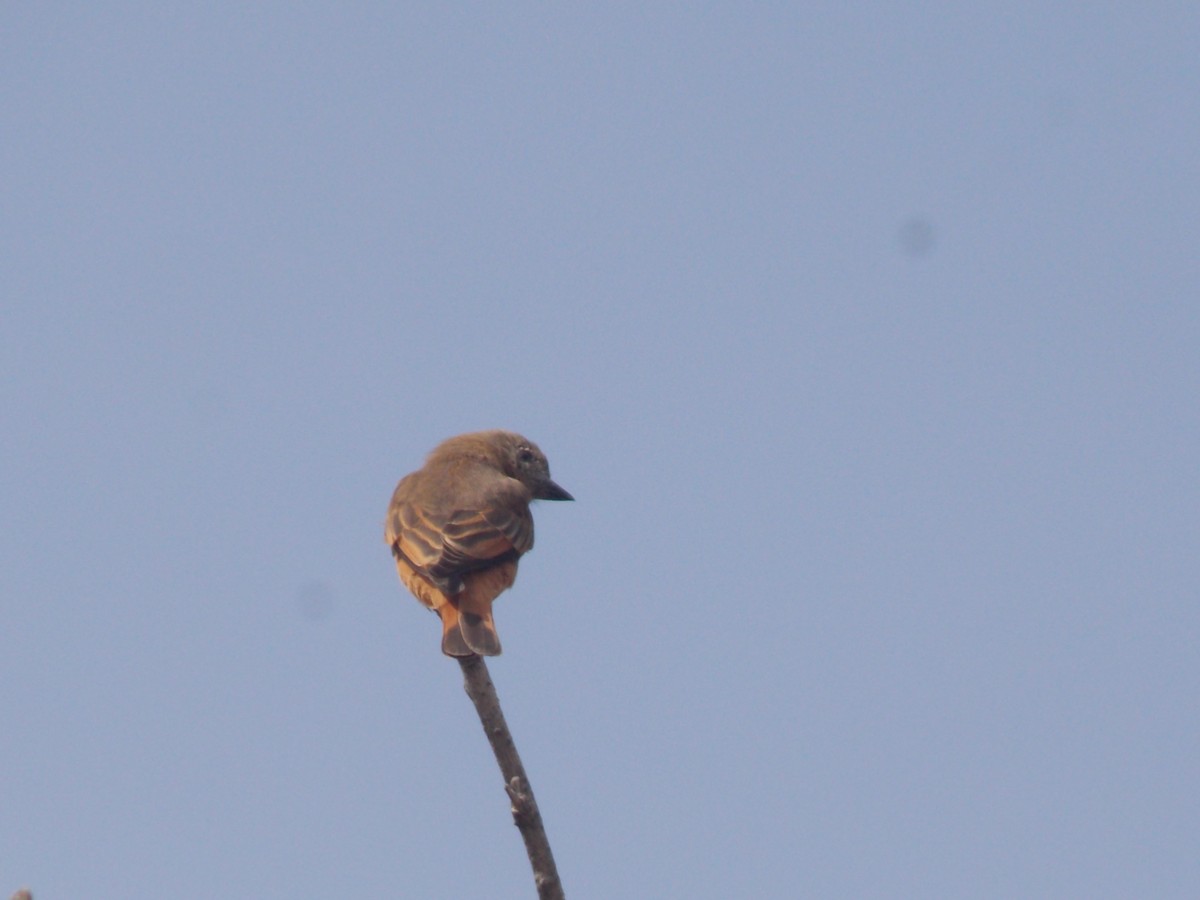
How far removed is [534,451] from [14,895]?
776cm

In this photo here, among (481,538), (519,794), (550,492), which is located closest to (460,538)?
(481,538)

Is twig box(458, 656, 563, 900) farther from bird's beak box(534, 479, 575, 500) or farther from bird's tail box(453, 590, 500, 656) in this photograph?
bird's beak box(534, 479, 575, 500)

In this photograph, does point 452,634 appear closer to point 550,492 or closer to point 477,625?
point 477,625

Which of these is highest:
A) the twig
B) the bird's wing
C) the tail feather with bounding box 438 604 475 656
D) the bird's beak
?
the bird's beak

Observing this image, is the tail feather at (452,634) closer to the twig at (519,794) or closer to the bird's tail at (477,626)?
the bird's tail at (477,626)

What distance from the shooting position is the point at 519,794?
13.7ft

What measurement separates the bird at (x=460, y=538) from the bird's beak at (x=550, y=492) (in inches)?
26.3

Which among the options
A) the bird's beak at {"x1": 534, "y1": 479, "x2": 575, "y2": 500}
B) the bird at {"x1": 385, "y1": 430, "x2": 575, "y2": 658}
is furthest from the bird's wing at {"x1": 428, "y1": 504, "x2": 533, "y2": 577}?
the bird's beak at {"x1": 534, "y1": 479, "x2": 575, "y2": 500}

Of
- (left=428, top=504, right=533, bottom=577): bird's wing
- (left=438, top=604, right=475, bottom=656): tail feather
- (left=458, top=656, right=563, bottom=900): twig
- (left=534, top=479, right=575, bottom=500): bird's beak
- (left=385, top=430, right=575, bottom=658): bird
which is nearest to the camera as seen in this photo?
(left=458, top=656, right=563, bottom=900): twig

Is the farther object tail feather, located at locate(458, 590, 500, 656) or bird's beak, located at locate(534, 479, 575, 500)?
bird's beak, located at locate(534, 479, 575, 500)

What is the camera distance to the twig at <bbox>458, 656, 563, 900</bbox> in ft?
13.0

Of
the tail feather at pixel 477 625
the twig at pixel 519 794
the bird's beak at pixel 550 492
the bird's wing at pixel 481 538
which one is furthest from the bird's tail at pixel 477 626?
the bird's beak at pixel 550 492

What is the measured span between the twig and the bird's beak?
5355mm

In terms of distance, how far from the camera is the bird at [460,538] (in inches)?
267
